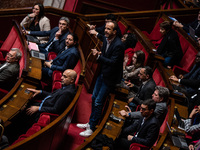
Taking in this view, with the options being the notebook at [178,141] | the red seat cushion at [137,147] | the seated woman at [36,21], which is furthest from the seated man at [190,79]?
the seated woman at [36,21]

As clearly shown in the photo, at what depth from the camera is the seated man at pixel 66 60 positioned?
203cm

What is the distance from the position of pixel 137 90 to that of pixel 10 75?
2.80 feet

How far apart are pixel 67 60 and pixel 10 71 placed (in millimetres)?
393

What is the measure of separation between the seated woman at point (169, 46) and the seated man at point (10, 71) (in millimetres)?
1168

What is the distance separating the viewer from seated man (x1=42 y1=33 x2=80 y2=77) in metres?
2.03

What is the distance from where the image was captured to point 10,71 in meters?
1.88

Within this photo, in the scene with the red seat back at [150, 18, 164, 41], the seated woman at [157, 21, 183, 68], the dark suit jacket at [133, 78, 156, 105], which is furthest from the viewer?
the red seat back at [150, 18, 164, 41]

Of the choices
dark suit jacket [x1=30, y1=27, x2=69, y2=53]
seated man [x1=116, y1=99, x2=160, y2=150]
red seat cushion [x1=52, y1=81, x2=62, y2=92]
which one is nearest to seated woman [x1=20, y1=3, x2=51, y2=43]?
dark suit jacket [x1=30, y1=27, x2=69, y2=53]

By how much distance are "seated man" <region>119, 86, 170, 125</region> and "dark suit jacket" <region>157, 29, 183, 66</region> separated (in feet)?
2.69

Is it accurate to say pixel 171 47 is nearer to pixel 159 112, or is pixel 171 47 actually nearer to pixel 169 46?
pixel 169 46

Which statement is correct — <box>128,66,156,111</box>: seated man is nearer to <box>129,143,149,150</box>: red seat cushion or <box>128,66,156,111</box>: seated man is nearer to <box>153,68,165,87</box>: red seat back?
<box>153,68,165,87</box>: red seat back

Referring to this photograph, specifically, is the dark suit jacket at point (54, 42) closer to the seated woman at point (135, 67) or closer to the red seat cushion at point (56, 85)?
the red seat cushion at point (56, 85)

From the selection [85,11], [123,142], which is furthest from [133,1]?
[123,142]

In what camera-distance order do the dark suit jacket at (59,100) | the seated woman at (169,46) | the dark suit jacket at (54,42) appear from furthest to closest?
the seated woman at (169,46) < the dark suit jacket at (54,42) < the dark suit jacket at (59,100)
